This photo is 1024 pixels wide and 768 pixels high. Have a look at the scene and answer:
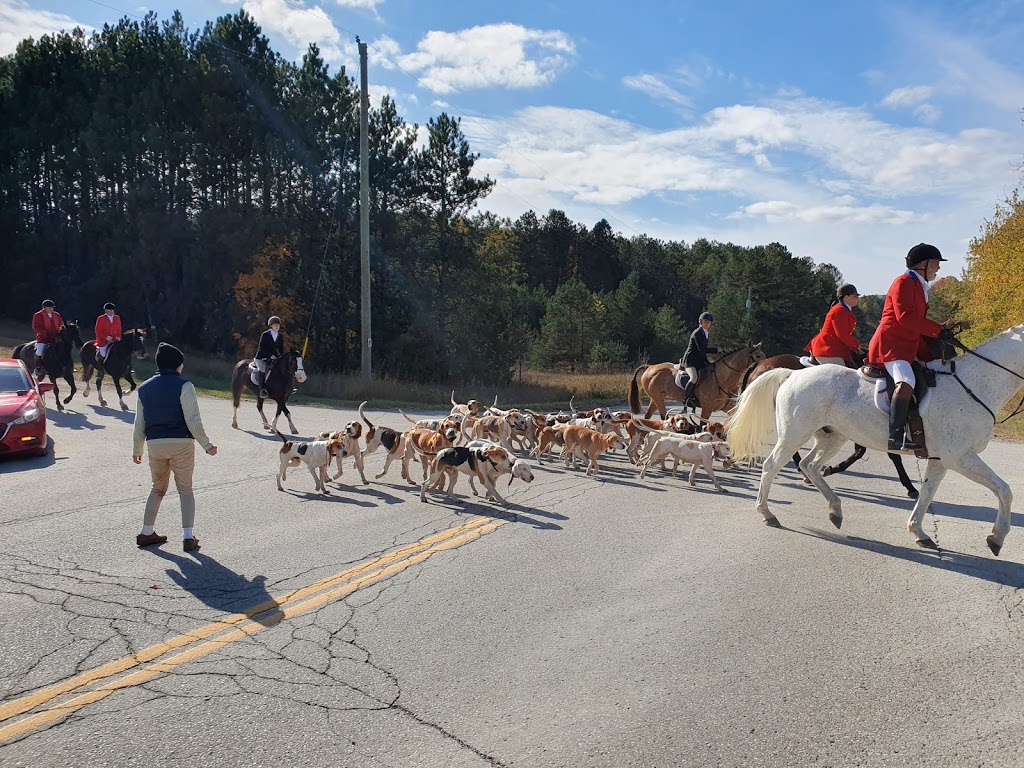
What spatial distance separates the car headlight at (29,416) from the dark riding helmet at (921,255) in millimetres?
12577

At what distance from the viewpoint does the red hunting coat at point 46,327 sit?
18.5 metres

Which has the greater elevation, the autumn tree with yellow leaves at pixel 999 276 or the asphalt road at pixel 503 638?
the autumn tree with yellow leaves at pixel 999 276

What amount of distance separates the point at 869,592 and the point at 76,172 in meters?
50.6

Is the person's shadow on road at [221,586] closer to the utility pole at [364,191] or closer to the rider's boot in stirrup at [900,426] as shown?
the rider's boot in stirrup at [900,426]

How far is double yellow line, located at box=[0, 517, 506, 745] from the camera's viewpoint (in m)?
4.05

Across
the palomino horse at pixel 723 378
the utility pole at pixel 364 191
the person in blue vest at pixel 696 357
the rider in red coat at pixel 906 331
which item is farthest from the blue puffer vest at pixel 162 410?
→ the utility pole at pixel 364 191

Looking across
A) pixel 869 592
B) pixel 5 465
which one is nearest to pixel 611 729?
pixel 869 592

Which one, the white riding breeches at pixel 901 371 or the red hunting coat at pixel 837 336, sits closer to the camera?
the white riding breeches at pixel 901 371

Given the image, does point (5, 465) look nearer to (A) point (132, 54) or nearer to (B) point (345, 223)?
(B) point (345, 223)

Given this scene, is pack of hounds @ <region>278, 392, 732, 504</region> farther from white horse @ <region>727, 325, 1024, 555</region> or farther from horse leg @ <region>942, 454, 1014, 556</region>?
horse leg @ <region>942, 454, 1014, 556</region>

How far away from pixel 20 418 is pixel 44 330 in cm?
828

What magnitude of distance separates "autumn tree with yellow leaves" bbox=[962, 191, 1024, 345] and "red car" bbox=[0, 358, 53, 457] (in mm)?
33681

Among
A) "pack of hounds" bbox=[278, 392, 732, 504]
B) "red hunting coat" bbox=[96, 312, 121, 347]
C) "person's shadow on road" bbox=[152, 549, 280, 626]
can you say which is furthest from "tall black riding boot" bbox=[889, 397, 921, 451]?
"red hunting coat" bbox=[96, 312, 121, 347]

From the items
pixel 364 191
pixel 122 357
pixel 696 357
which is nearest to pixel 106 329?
pixel 122 357
